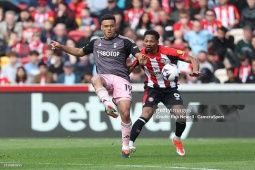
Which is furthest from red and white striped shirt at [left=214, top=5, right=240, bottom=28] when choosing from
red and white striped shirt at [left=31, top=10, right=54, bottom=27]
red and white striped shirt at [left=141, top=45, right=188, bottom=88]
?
red and white striped shirt at [left=141, top=45, right=188, bottom=88]

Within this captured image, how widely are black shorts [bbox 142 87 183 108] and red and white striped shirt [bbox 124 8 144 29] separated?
9053mm

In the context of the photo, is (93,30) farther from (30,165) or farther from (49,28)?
(30,165)

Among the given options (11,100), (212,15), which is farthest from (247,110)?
(11,100)

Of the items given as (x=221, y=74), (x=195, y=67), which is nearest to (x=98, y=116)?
(x=221, y=74)

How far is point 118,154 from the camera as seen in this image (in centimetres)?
1418

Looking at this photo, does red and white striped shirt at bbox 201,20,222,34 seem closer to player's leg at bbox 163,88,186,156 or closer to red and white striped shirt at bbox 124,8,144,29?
red and white striped shirt at bbox 124,8,144,29

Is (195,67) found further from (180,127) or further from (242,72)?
(242,72)

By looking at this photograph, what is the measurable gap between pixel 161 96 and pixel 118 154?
1202mm

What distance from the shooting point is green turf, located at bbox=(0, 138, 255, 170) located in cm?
1188

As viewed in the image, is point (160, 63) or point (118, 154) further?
point (118, 154)

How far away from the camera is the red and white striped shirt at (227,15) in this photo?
2288 cm

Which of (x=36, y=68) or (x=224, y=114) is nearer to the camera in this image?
(x=224, y=114)

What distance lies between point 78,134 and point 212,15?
17.1 feet

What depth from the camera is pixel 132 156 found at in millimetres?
13750
